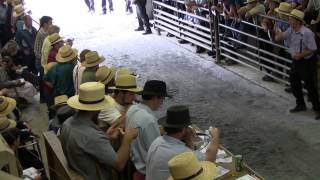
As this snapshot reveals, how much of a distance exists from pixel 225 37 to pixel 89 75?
4959 millimetres

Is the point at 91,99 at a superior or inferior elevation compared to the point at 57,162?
superior

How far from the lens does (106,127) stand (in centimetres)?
579

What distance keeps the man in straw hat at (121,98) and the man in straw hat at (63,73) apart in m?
2.29

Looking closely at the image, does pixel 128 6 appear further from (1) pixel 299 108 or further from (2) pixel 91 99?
(2) pixel 91 99

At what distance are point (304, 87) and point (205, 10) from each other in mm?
3921

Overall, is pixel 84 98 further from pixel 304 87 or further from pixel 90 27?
pixel 90 27

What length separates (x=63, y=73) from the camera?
25.7 feet

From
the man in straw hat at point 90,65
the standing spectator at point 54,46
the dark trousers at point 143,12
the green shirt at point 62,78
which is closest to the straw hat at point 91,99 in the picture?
the man in straw hat at point 90,65

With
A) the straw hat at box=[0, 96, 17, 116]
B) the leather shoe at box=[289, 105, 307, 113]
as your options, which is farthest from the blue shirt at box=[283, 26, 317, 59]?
the straw hat at box=[0, 96, 17, 116]

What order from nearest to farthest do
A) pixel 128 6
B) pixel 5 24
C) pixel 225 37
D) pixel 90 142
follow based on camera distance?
pixel 90 142
pixel 225 37
pixel 5 24
pixel 128 6

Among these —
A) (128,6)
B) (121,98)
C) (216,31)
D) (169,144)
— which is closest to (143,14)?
(128,6)

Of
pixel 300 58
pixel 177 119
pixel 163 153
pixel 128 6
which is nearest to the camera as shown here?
pixel 163 153

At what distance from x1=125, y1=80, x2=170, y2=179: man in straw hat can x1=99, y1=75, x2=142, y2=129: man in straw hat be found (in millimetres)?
606

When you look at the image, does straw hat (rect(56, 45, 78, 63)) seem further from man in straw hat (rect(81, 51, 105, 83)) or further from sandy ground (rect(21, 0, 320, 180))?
sandy ground (rect(21, 0, 320, 180))
